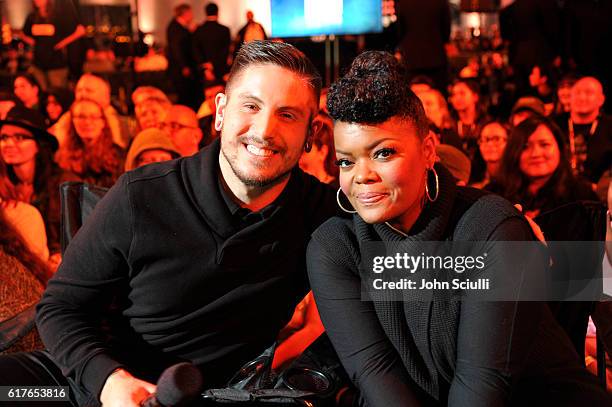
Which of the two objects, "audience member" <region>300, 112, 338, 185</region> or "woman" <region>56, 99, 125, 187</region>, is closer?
"audience member" <region>300, 112, 338, 185</region>

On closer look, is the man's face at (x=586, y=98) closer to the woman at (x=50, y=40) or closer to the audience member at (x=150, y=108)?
the audience member at (x=150, y=108)

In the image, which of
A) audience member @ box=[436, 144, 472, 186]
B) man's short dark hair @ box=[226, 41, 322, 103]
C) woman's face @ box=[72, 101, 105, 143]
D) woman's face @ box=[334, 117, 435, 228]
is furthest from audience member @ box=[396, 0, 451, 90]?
woman's face @ box=[334, 117, 435, 228]

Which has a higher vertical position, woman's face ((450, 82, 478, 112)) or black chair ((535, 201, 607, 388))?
woman's face ((450, 82, 478, 112))

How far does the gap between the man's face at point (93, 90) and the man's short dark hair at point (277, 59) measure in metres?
4.05

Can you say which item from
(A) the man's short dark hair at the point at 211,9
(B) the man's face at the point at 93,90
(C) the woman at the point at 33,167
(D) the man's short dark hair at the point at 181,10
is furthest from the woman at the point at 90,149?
(D) the man's short dark hair at the point at 181,10

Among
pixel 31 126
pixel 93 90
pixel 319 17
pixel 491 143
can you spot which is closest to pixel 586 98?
pixel 491 143

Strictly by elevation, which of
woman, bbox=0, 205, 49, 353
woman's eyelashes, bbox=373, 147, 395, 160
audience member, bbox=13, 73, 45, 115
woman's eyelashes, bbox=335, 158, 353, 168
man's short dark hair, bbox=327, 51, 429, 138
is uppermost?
man's short dark hair, bbox=327, 51, 429, 138

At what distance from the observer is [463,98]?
6766mm

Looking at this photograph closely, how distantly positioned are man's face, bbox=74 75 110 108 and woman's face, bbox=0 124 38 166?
172cm

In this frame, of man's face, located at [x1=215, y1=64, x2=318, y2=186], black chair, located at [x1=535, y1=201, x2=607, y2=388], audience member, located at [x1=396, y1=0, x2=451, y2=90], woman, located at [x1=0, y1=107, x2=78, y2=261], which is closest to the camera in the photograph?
man's face, located at [x1=215, y1=64, x2=318, y2=186]

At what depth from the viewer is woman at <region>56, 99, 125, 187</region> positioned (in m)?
5.11

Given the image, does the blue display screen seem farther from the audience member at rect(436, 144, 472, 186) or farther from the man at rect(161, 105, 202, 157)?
Answer: the audience member at rect(436, 144, 472, 186)

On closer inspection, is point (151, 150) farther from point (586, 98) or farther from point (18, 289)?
point (586, 98)

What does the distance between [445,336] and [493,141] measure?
3.29 meters
